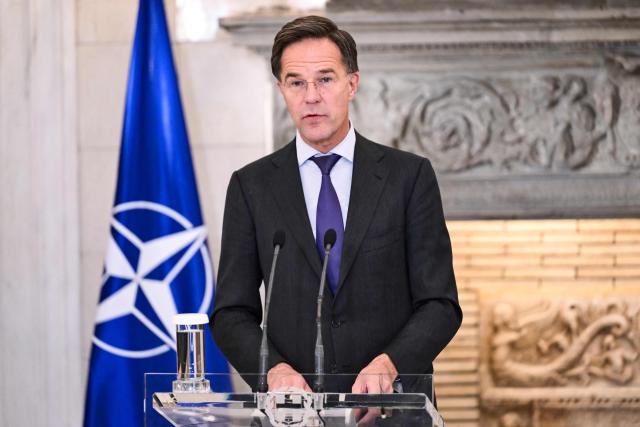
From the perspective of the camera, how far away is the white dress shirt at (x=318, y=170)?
2.62 m

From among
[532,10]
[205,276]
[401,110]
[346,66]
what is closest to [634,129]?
[532,10]

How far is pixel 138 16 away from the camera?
4613 mm

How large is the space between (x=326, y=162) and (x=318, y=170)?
0.09 ft

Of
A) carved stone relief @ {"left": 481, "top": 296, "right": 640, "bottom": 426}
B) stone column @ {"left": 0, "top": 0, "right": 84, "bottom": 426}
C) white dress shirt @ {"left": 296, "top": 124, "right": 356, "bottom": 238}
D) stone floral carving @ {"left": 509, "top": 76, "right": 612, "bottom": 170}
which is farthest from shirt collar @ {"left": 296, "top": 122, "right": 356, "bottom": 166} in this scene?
carved stone relief @ {"left": 481, "top": 296, "right": 640, "bottom": 426}

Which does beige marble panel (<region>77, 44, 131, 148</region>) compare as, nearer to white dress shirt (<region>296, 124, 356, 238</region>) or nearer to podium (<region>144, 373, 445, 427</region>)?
white dress shirt (<region>296, 124, 356, 238</region>)

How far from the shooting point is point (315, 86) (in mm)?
2521

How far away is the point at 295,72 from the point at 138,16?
225 centimetres

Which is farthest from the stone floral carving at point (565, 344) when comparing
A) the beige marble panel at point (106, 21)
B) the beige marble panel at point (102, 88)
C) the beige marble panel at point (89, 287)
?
the beige marble panel at point (106, 21)

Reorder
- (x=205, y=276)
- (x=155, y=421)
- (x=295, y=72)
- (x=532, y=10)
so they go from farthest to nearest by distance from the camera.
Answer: (x=532, y=10), (x=205, y=276), (x=295, y=72), (x=155, y=421)

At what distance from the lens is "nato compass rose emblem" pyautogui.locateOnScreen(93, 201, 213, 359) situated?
449 cm

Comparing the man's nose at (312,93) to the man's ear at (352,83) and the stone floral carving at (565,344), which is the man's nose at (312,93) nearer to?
the man's ear at (352,83)

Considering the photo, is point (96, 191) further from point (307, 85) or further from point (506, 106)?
point (307, 85)

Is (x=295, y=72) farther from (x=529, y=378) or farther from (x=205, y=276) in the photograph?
(x=529, y=378)

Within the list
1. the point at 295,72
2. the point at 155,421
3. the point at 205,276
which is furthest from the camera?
the point at 205,276
